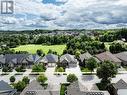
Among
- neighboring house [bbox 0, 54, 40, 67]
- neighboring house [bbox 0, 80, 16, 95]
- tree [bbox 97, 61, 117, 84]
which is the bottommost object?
neighboring house [bbox 0, 54, 40, 67]

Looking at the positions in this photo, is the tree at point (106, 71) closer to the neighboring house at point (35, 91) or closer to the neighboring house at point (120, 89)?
the neighboring house at point (120, 89)

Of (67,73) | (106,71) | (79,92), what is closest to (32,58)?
(67,73)

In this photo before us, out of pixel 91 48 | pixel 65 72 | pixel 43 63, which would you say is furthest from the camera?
pixel 91 48

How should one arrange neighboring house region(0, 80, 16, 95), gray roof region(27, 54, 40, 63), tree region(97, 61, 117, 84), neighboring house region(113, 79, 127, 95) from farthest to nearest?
gray roof region(27, 54, 40, 63) < tree region(97, 61, 117, 84) < neighboring house region(113, 79, 127, 95) < neighboring house region(0, 80, 16, 95)

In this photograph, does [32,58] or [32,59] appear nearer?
[32,59]

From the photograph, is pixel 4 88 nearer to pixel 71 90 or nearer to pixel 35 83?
pixel 35 83

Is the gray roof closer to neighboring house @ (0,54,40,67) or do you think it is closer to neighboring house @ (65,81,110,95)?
neighboring house @ (0,54,40,67)

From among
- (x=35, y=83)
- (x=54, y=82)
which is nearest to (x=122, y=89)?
(x=35, y=83)

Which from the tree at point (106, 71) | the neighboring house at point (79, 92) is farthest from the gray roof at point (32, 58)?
the neighboring house at point (79, 92)

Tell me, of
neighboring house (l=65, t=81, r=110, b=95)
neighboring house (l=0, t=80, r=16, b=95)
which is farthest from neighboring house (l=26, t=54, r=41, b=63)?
neighboring house (l=65, t=81, r=110, b=95)

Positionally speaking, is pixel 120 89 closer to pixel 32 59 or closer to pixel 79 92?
pixel 79 92

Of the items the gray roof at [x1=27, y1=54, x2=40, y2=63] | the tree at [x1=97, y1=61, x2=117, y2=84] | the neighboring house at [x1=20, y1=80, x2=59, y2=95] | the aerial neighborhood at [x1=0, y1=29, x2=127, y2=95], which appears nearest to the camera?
the neighboring house at [x1=20, y1=80, x2=59, y2=95]
